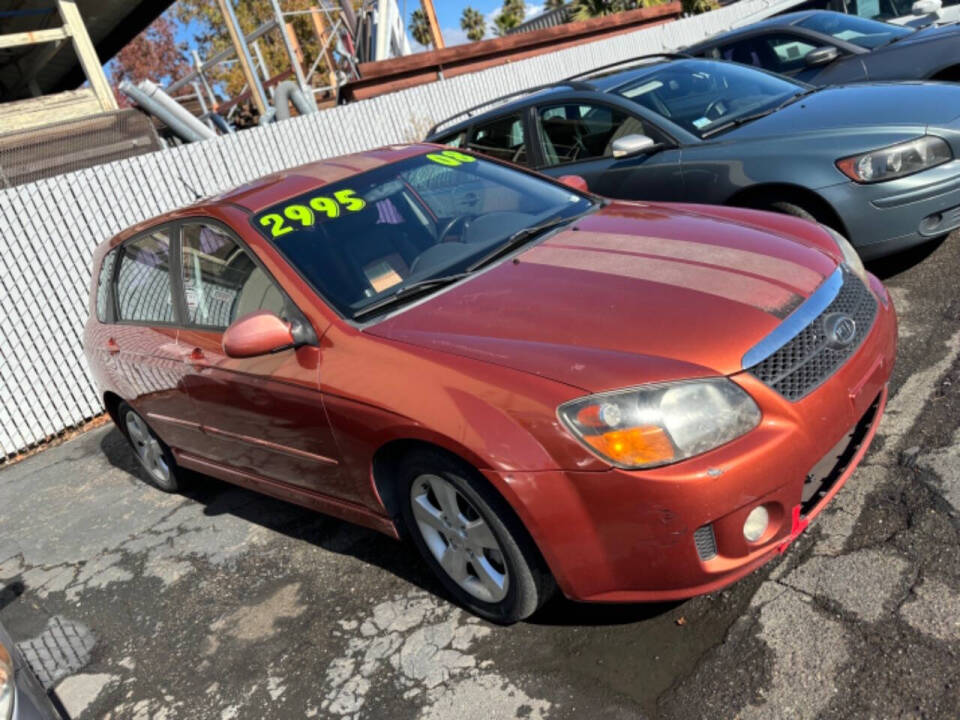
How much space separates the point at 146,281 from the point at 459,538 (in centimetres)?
251

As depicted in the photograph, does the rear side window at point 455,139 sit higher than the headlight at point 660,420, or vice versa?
the rear side window at point 455,139

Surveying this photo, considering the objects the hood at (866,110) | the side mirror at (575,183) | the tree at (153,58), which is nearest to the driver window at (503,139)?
the hood at (866,110)

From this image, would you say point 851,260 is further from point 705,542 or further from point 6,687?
point 6,687

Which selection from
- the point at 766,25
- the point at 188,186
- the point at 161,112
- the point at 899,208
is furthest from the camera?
the point at 161,112

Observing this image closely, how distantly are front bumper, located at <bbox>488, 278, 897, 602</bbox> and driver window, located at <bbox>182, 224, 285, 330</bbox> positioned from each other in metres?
1.51

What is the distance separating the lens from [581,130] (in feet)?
19.6

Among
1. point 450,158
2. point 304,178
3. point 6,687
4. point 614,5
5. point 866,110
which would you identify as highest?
point 614,5

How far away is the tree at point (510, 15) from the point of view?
209ft

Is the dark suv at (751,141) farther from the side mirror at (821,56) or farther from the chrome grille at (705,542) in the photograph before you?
the chrome grille at (705,542)

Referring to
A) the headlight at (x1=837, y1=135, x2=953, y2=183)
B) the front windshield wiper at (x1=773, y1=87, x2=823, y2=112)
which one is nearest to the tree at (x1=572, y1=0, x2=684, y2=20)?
the front windshield wiper at (x1=773, y1=87, x2=823, y2=112)

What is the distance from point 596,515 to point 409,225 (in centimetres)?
175

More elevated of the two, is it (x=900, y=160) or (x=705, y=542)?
(x=900, y=160)

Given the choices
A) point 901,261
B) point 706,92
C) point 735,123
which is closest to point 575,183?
point 735,123

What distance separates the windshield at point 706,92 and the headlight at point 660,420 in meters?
3.43
